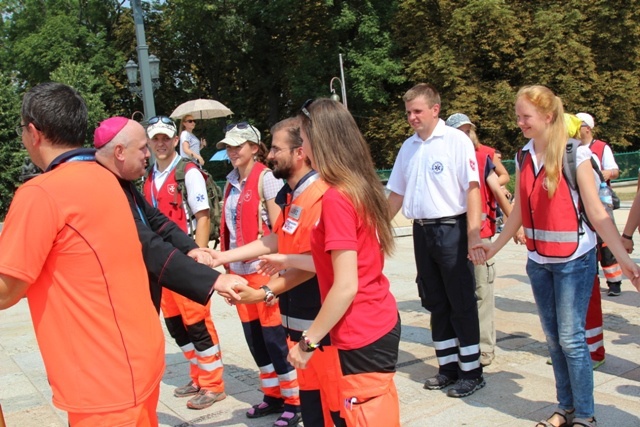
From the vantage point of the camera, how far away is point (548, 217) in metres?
4.20

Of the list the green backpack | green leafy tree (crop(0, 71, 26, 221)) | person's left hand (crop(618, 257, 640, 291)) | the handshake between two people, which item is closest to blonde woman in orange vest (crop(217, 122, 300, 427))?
the green backpack

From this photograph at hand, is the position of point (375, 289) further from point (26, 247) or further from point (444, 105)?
point (444, 105)

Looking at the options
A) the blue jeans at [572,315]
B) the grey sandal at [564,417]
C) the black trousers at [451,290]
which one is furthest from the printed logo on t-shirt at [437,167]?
the grey sandal at [564,417]

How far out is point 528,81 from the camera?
32188mm

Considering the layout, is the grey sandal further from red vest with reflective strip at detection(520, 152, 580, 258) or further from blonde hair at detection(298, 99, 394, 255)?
blonde hair at detection(298, 99, 394, 255)

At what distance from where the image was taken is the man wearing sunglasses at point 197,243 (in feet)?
17.4

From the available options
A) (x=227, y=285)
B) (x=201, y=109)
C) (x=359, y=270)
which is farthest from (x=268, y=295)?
(x=201, y=109)

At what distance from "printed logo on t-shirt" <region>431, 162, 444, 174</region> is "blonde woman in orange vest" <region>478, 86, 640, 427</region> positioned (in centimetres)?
93

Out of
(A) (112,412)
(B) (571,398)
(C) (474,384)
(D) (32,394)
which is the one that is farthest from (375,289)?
(D) (32,394)

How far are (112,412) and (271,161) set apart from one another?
1844 mm

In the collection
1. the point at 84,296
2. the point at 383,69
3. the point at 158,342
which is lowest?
the point at 158,342

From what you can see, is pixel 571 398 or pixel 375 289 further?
pixel 571 398

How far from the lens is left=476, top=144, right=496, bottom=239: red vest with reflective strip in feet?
19.9

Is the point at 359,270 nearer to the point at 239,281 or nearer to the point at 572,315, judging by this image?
the point at 239,281
